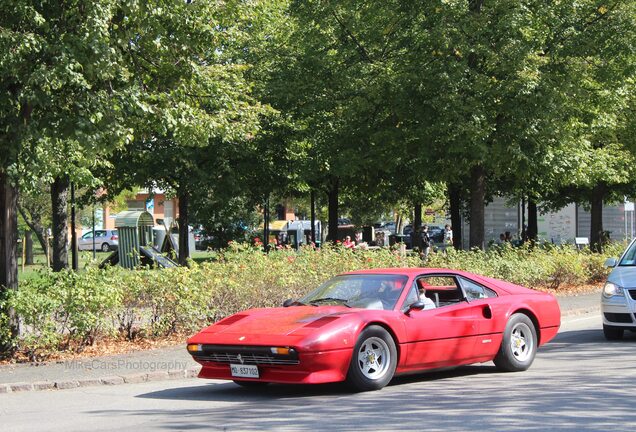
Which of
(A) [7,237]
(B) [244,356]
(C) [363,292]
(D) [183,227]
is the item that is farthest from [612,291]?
(D) [183,227]

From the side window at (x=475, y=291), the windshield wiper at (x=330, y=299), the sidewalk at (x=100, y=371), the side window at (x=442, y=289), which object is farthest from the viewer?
the sidewalk at (x=100, y=371)

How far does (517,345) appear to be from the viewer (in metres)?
11.3

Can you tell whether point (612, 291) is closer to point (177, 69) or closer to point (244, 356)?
point (244, 356)

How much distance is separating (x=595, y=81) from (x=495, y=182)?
1094 cm

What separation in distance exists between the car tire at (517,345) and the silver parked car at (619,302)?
290 centimetres

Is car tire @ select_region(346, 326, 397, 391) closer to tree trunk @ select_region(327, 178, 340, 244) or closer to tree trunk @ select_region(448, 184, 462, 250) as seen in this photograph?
tree trunk @ select_region(327, 178, 340, 244)

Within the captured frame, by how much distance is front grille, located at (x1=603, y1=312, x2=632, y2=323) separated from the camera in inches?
540

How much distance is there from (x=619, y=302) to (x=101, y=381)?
25.8ft

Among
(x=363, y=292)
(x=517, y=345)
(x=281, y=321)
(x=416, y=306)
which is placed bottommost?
(x=517, y=345)

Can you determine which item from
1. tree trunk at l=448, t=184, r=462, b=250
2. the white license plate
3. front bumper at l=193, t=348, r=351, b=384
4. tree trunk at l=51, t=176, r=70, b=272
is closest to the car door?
front bumper at l=193, t=348, r=351, b=384

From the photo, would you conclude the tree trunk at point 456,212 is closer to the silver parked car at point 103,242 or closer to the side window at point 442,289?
the side window at point 442,289

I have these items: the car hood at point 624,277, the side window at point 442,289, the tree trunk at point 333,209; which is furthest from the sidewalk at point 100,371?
the tree trunk at point 333,209

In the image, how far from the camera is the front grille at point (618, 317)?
13726 mm

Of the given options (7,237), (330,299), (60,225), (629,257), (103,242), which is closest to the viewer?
(330,299)
